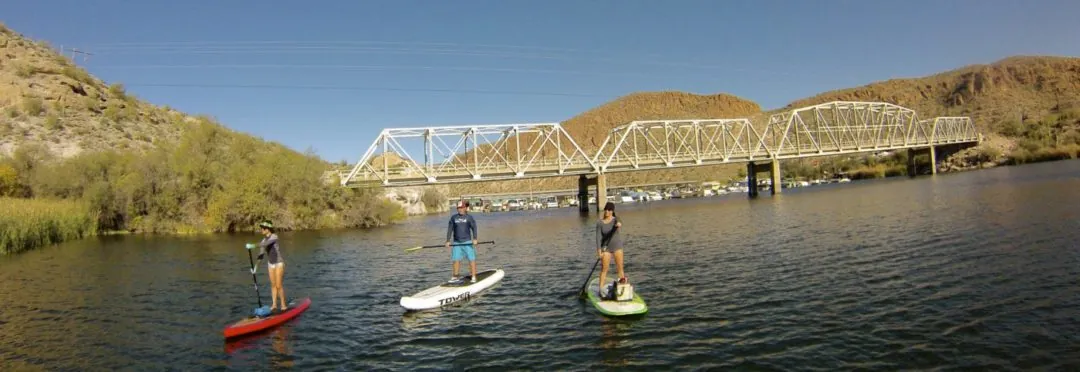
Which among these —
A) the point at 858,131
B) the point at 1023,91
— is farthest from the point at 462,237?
the point at 1023,91

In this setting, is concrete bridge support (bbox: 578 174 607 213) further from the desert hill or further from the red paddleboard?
the desert hill

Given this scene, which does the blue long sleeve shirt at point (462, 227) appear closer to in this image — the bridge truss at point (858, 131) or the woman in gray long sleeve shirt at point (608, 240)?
the woman in gray long sleeve shirt at point (608, 240)

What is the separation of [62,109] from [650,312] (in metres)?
99.7

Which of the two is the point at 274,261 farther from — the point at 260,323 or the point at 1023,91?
the point at 1023,91

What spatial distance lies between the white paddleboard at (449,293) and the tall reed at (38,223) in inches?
1352

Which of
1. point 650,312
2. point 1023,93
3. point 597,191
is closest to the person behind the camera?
point 650,312

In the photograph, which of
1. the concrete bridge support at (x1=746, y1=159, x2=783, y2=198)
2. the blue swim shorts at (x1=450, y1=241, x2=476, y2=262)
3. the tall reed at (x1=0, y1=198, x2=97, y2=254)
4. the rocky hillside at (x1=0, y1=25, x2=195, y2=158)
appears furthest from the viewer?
the concrete bridge support at (x1=746, y1=159, x2=783, y2=198)

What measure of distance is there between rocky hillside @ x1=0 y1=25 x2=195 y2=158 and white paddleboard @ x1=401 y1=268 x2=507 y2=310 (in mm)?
75087

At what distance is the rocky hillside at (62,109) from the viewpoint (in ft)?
240

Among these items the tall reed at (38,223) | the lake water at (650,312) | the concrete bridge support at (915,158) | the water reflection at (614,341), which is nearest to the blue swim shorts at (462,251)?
the lake water at (650,312)

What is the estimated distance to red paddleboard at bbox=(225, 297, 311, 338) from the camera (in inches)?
531

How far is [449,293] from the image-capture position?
1689cm

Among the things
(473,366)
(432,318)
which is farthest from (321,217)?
(473,366)

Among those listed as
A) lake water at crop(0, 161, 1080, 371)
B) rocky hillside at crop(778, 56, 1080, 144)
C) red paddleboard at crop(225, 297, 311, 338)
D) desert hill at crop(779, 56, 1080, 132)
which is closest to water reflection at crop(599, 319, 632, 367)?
lake water at crop(0, 161, 1080, 371)
